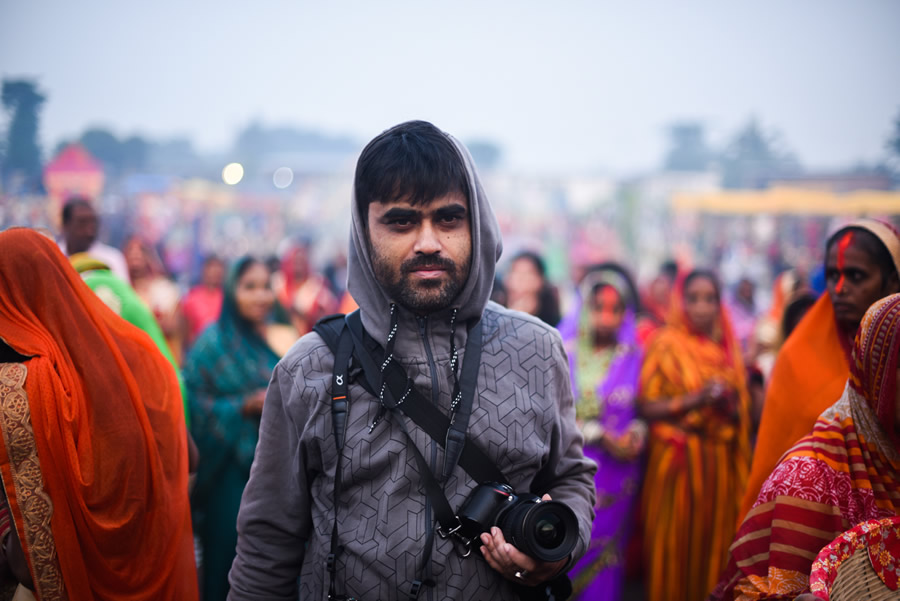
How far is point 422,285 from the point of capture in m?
1.68

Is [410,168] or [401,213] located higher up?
[410,168]

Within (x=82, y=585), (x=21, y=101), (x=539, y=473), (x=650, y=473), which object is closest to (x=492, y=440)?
(x=539, y=473)

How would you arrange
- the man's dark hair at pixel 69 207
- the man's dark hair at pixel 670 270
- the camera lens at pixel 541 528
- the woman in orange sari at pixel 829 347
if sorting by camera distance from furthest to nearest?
the man's dark hair at pixel 670 270, the man's dark hair at pixel 69 207, the woman in orange sari at pixel 829 347, the camera lens at pixel 541 528

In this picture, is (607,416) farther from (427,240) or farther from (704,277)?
(427,240)

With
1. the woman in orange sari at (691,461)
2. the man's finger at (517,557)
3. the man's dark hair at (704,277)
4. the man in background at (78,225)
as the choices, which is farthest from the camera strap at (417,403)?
the man in background at (78,225)

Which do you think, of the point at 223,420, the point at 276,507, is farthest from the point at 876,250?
the point at 223,420

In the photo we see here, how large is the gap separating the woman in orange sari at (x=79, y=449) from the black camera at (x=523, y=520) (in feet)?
3.81

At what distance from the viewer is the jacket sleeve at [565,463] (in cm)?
178

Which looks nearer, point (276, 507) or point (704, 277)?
point (276, 507)

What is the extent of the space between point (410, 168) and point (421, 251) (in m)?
0.22

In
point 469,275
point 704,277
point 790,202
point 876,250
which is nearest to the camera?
point 469,275

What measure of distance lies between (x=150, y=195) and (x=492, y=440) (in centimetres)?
1381

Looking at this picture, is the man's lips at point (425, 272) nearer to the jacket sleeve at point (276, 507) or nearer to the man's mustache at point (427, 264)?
the man's mustache at point (427, 264)

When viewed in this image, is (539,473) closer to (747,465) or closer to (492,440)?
(492,440)
